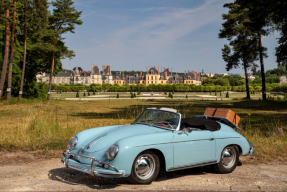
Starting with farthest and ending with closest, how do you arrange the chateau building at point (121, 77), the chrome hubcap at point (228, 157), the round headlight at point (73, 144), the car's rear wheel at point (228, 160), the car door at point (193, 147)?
the chateau building at point (121, 77)
the chrome hubcap at point (228, 157)
the car's rear wheel at point (228, 160)
the round headlight at point (73, 144)
the car door at point (193, 147)

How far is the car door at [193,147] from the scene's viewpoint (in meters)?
4.91

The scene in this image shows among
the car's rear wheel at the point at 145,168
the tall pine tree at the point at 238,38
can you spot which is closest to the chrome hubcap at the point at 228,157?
the car's rear wheel at the point at 145,168

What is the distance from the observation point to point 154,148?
4.60 metres

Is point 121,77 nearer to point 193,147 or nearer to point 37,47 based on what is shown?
point 37,47

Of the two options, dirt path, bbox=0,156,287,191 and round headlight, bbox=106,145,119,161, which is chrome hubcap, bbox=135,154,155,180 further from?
round headlight, bbox=106,145,119,161

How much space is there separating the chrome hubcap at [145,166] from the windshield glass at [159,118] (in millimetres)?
868

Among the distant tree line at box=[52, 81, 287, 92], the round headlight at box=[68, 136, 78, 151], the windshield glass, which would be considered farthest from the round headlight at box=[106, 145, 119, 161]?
the distant tree line at box=[52, 81, 287, 92]

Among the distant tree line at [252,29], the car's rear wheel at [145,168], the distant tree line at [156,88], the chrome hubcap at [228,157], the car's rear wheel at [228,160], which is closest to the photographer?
the car's rear wheel at [145,168]

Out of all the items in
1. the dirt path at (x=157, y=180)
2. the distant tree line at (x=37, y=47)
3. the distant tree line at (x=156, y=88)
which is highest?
the distant tree line at (x=37, y=47)

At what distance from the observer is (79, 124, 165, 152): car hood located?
4.74m

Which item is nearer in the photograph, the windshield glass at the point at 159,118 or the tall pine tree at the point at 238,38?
the windshield glass at the point at 159,118

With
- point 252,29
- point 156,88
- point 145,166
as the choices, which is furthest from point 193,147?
point 156,88

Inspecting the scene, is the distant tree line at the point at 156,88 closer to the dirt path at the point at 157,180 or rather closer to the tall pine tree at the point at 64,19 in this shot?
the tall pine tree at the point at 64,19

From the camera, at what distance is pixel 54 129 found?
368 inches
